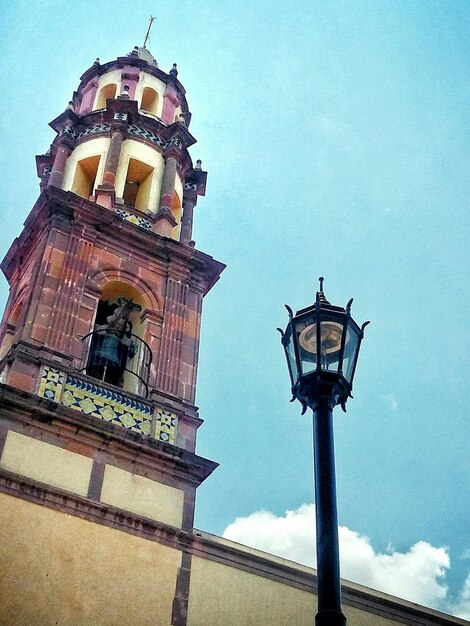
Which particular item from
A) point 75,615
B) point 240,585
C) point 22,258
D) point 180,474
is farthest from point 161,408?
point 22,258

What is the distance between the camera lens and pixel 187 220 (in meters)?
20.2

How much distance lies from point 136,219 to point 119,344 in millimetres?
3781

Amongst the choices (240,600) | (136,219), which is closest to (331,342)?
(240,600)

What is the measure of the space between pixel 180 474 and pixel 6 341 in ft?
17.0

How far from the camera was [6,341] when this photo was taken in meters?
17.3

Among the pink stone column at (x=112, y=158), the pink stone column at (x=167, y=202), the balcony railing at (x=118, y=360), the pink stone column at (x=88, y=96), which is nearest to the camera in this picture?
the balcony railing at (x=118, y=360)

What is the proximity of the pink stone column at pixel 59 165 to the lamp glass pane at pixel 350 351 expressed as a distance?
13167 millimetres

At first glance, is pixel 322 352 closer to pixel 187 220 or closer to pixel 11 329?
pixel 11 329

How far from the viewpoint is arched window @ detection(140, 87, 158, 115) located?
23109 mm

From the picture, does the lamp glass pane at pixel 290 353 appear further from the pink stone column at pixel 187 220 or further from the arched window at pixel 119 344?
the pink stone column at pixel 187 220

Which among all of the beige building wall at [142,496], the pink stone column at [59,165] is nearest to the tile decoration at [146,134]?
the pink stone column at [59,165]

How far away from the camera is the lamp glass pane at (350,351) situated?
7395 mm

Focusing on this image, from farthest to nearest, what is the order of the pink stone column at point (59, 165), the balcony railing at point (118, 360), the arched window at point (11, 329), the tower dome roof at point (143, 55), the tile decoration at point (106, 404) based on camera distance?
the tower dome roof at point (143, 55)
the pink stone column at point (59, 165)
the arched window at point (11, 329)
the balcony railing at point (118, 360)
the tile decoration at point (106, 404)

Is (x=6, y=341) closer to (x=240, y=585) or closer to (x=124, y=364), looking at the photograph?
(x=124, y=364)
